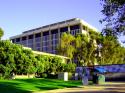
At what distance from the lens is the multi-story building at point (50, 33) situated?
131 m

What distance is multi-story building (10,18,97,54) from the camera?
131m

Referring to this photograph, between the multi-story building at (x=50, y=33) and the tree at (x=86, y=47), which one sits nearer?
the tree at (x=86, y=47)

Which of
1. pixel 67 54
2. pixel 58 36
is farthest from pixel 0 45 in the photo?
pixel 58 36

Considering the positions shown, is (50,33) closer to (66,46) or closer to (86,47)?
(66,46)

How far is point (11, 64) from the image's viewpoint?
5212 cm

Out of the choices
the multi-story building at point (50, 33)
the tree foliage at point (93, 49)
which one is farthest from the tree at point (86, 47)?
the multi-story building at point (50, 33)

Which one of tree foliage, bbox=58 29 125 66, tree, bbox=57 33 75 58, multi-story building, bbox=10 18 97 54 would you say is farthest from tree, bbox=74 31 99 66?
multi-story building, bbox=10 18 97 54

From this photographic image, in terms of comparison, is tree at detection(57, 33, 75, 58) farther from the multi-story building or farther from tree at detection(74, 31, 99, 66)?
the multi-story building

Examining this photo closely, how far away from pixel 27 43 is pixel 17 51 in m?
103

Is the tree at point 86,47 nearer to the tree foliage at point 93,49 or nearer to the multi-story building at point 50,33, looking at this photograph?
the tree foliage at point 93,49

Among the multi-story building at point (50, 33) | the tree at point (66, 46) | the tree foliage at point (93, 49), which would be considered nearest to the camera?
the tree foliage at point (93, 49)

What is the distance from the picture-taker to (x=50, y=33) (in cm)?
14150

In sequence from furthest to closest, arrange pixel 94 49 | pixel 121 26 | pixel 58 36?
pixel 58 36 → pixel 94 49 → pixel 121 26

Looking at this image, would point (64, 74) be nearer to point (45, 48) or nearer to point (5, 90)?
point (5, 90)
